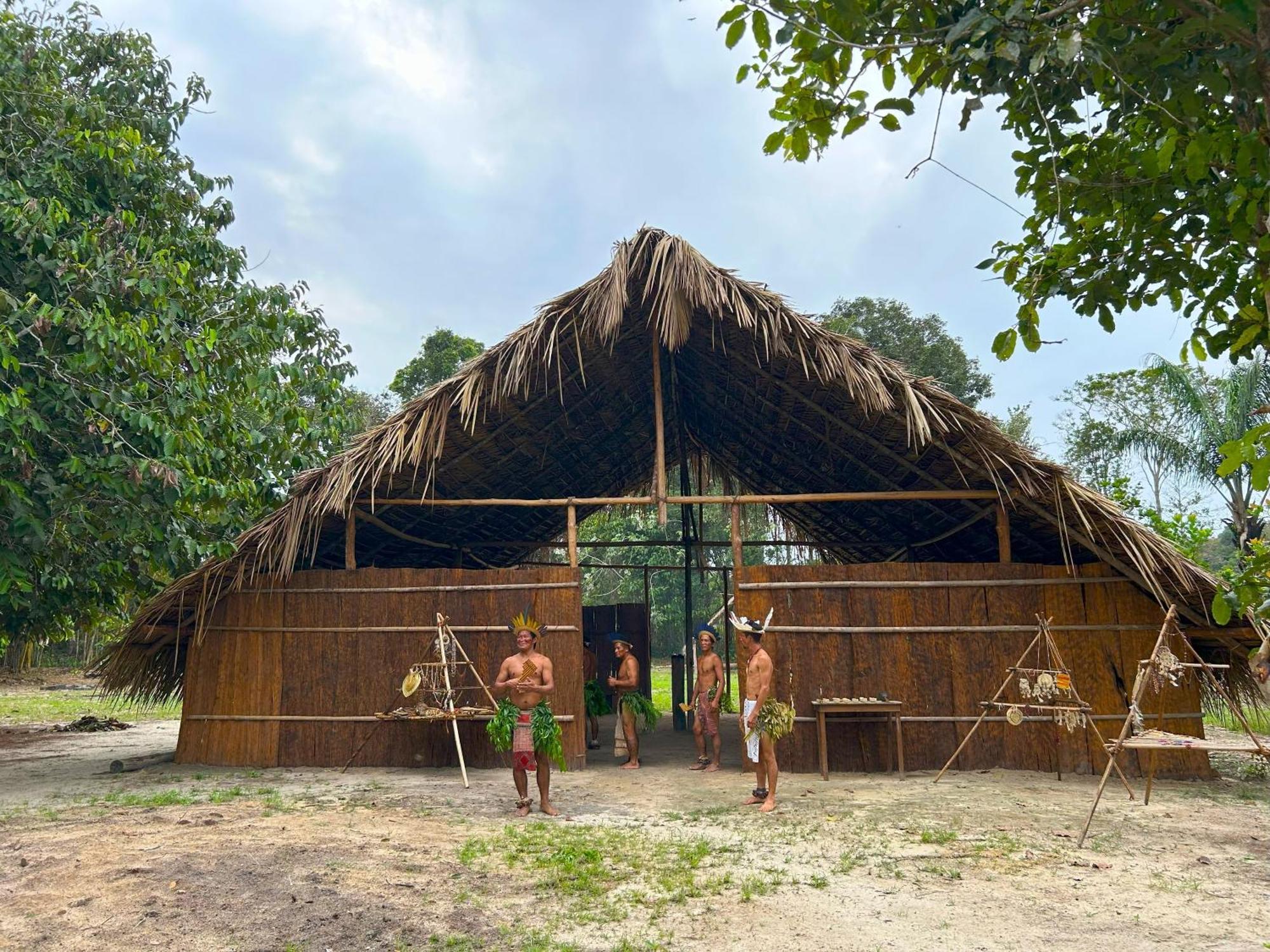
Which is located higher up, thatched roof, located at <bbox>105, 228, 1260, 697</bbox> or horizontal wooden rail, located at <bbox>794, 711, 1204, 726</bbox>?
thatched roof, located at <bbox>105, 228, 1260, 697</bbox>

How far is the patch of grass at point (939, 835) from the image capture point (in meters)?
4.93

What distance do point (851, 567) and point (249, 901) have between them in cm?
512

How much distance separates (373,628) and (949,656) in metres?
4.95

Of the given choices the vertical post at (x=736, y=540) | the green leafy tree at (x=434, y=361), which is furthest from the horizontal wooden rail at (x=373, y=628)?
the green leafy tree at (x=434, y=361)

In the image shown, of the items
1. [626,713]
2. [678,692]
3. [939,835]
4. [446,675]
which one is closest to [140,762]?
[446,675]

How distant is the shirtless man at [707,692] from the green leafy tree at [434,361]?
16267mm

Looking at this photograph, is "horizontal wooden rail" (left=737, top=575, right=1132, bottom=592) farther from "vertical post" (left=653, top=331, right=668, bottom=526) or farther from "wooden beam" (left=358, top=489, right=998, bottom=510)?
"vertical post" (left=653, top=331, right=668, bottom=526)

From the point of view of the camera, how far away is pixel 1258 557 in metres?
2.73

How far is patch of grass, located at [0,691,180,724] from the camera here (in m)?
12.4

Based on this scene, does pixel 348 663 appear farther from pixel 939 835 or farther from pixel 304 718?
pixel 939 835

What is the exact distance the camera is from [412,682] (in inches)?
273

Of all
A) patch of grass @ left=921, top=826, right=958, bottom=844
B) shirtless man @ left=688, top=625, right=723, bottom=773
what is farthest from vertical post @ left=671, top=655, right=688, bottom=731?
patch of grass @ left=921, top=826, right=958, bottom=844

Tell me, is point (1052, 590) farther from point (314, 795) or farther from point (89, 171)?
point (89, 171)

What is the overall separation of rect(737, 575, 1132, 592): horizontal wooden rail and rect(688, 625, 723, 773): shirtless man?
55cm
